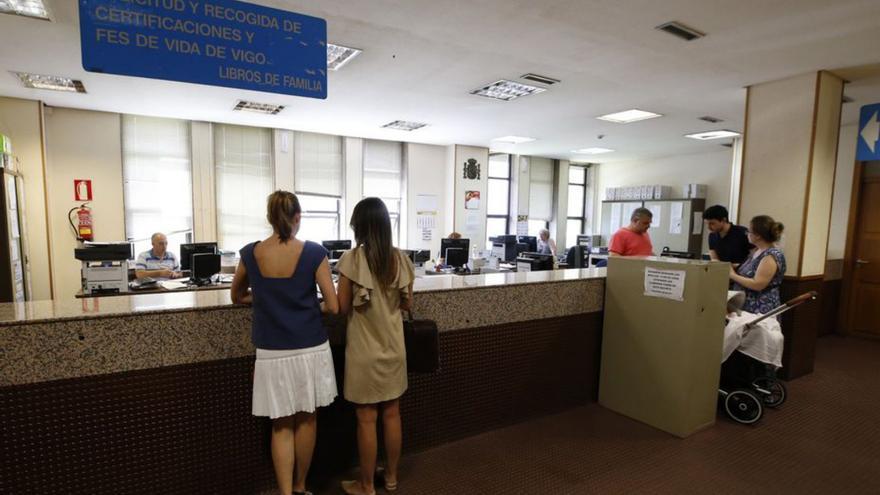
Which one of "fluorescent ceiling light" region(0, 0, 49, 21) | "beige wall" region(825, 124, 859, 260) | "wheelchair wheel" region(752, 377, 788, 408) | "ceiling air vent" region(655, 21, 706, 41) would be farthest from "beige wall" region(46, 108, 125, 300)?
"beige wall" region(825, 124, 859, 260)

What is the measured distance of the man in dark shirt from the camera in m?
3.88

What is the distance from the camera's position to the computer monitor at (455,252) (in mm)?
6469

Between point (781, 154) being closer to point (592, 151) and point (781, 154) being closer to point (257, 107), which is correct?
point (592, 151)

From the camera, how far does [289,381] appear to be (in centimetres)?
182

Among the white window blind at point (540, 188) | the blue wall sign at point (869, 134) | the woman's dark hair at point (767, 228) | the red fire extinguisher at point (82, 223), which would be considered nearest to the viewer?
the woman's dark hair at point (767, 228)

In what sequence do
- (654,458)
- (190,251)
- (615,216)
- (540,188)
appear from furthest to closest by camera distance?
(540,188) → (615,216) → (190,251) → (654,458)

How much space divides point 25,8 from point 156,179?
12.7 feet

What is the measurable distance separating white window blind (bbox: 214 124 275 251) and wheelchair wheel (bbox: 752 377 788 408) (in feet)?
21.5

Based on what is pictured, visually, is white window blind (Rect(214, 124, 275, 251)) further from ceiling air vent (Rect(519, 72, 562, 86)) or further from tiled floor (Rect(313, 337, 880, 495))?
tiled floor (Rect(313, 337, 880, 495))

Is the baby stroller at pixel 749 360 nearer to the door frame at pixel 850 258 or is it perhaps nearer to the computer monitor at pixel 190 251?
the door frame at pixel 850 258

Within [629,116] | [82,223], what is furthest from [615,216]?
[82,223]

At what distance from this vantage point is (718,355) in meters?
Result: 2.86

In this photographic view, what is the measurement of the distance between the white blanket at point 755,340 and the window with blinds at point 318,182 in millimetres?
6322

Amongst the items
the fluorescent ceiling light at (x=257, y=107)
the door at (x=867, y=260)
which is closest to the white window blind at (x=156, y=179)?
the fluorescent ceiling light at (x=257, y=107)
